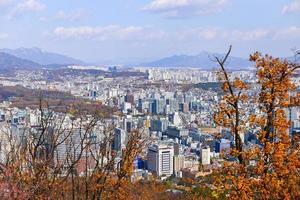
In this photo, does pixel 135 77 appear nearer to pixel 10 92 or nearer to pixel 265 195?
pixel 10 92

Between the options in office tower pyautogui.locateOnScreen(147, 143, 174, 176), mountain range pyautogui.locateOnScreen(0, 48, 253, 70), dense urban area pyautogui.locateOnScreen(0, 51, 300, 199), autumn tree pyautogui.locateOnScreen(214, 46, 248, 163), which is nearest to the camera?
autumn tree pyautogui.locateOnScreen(214, 46, 248, 163)

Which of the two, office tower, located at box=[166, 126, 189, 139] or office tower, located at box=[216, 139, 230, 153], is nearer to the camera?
office tower, located at box=[216, 139, 230, 153]

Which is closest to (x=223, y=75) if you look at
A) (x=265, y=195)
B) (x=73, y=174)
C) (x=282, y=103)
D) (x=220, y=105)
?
(x=220, y=105)

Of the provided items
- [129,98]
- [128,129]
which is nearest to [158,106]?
[129,98]

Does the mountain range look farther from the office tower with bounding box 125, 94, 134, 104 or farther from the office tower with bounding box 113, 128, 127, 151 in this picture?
the office tower with bounding box 113, 128, 127, 151

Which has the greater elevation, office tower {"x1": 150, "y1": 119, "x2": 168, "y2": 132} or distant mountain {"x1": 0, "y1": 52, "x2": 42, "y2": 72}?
distant mountain {"x1": 0, "y1": 52, "x2": 42, "y2": 72}

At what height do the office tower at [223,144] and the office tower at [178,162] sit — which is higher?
the office tower at [223,144]

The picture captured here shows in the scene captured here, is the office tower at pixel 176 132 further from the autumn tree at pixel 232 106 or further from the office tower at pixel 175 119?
the autumn tree at pixel 232 106

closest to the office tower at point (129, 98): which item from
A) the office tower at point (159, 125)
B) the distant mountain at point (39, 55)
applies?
the office tower at point (159, 125)

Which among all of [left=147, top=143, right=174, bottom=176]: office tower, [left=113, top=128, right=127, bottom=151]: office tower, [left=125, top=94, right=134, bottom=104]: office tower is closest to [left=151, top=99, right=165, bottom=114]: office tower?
[left=125, top=94, right=134, bottom=104]: office tower

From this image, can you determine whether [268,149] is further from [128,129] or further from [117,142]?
[128,129]
